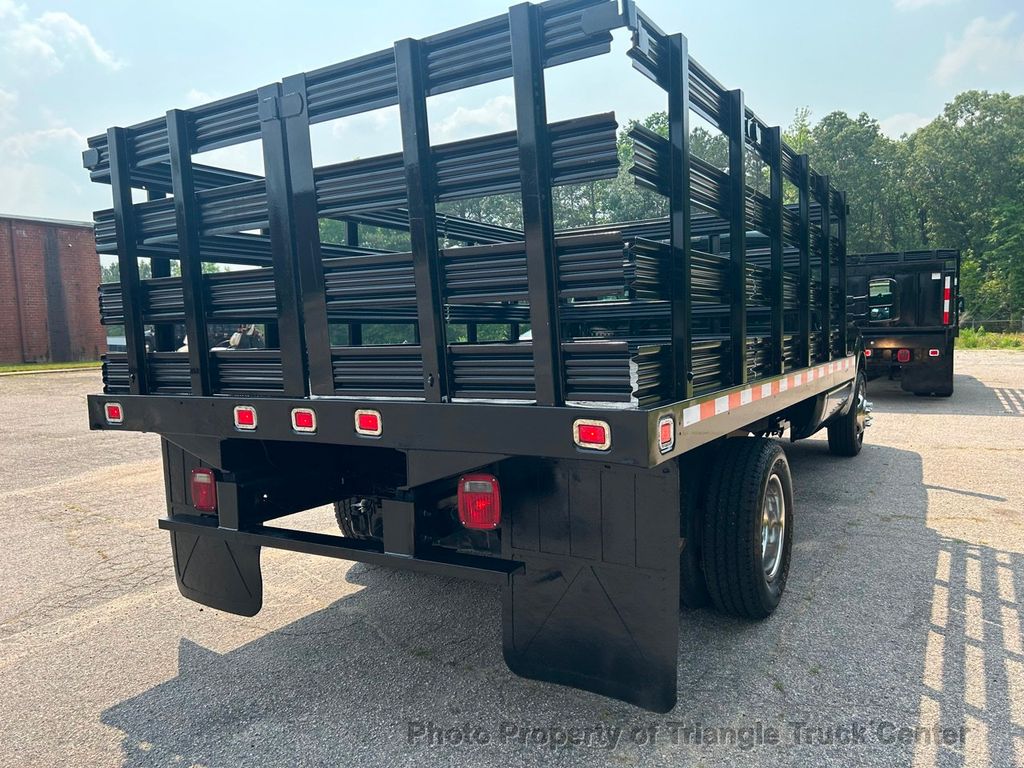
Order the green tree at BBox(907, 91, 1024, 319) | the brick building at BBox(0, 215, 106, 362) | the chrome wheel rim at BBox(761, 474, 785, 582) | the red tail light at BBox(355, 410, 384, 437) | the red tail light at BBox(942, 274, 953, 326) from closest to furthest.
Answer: the red tail light at BBox(355, 410, 384, 437) < the chrome wheel rim at BBox(761, 474, 785, 582) < the red tail light at BBox(942, 274, 953, 326) < the brick building at BBox(0, 215, 106, 362) < the green tree at BBox(907, 91, 1024, 319)

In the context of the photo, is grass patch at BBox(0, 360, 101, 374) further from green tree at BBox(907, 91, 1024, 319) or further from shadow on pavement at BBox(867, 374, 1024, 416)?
green tree at BBox(907, 91, 1024, 319)

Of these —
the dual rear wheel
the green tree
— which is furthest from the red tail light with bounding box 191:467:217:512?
the green tree

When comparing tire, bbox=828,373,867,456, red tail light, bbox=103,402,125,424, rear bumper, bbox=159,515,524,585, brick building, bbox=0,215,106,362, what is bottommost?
tire, bbox=828,373,867,456

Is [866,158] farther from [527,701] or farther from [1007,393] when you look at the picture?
[527,701]

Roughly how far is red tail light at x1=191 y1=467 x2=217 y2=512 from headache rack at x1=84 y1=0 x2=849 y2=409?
1.31 ft

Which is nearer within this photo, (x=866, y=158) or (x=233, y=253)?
(x=233, y=253)

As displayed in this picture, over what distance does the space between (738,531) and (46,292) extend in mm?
33858

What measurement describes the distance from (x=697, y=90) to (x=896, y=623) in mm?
2542

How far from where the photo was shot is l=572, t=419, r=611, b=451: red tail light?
2.11m

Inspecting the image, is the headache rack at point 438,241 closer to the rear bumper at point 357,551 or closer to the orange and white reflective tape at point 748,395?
the orange and white reflective tape at point 748,395

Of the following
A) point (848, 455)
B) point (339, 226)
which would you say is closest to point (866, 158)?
point (848, 455)

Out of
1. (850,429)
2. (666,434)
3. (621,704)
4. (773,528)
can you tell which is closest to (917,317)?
(850,429)

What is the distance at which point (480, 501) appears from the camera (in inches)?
102

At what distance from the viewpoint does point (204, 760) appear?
2406 mm
